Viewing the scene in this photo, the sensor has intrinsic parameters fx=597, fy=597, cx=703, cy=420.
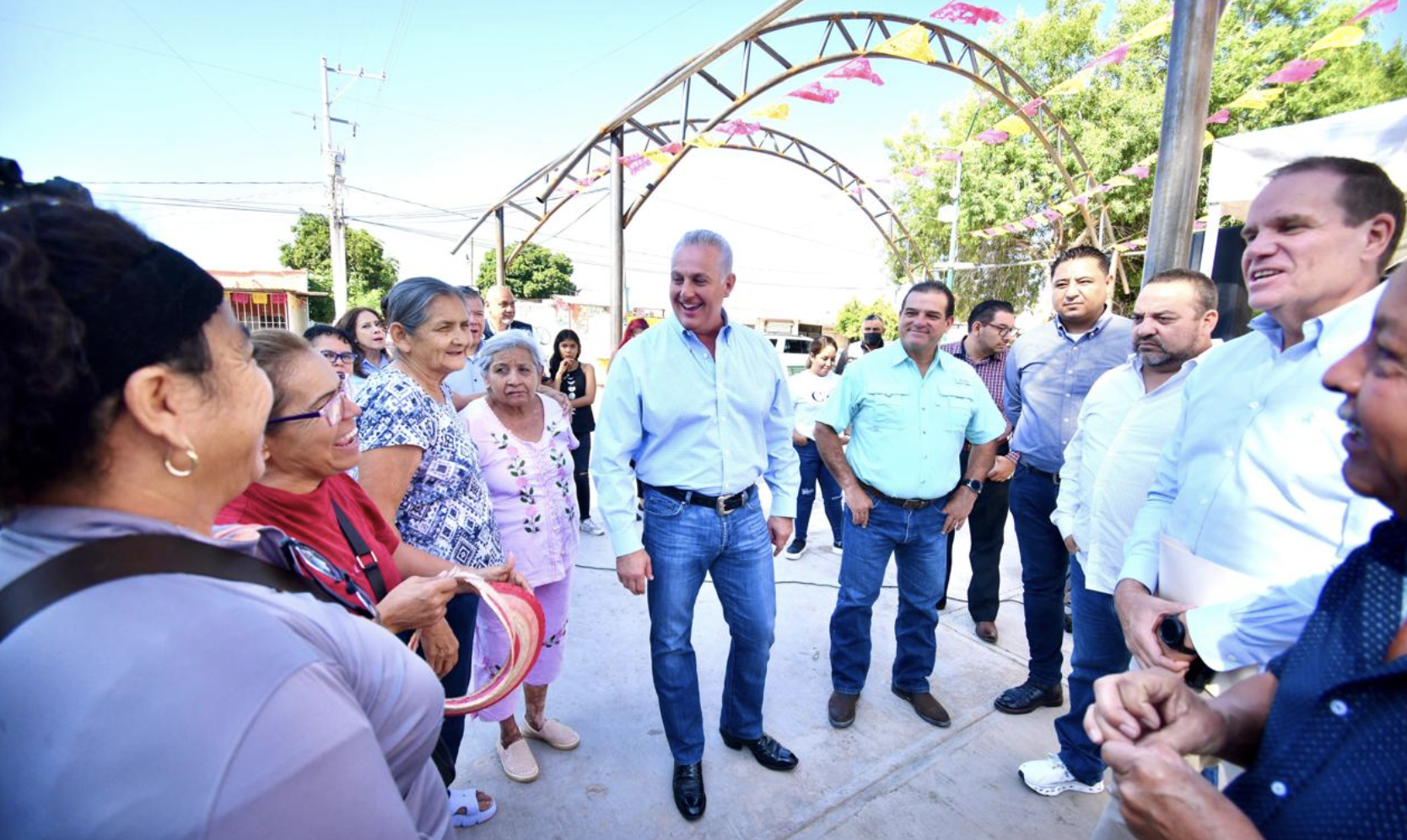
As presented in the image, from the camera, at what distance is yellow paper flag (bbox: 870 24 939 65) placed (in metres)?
6.00

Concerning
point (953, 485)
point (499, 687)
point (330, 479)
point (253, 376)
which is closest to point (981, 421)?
point (953, 485)

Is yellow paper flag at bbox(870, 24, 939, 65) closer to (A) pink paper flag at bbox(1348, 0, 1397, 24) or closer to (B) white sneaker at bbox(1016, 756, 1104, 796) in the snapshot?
(A) pink paper flag at bbox(1348, 0, 1397, 24)

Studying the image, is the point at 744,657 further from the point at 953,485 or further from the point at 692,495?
the point at 953,485

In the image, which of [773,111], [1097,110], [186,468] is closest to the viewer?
[186,468]

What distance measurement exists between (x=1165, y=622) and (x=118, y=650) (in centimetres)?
185

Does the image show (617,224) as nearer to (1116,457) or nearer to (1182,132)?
(1182,132)

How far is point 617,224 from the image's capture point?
23.9ft

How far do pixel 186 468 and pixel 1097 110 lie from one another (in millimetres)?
19061

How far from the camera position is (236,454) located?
0.77 m

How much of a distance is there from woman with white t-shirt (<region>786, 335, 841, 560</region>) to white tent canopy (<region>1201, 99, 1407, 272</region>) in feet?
9.43

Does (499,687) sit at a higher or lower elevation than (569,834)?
higher

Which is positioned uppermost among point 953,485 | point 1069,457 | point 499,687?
point 1069,457

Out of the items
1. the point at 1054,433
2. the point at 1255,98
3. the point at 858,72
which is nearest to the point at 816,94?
the point at 858,72

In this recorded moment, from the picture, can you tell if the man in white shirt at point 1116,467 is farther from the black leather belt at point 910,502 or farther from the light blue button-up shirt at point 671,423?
the light blue button-up shirt at point 671,423
